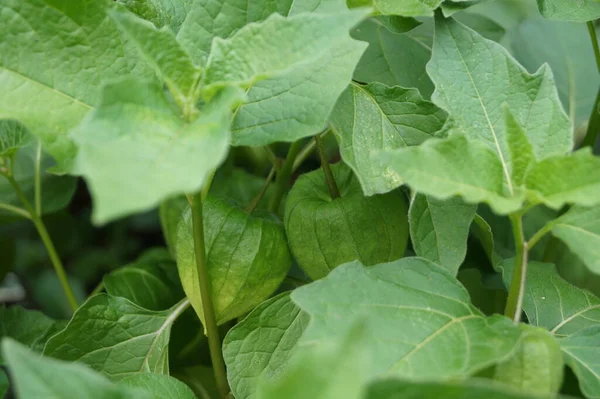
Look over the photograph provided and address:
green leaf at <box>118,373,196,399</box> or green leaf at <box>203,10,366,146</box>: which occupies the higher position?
green leaf at <box>203,10,366,146</box>

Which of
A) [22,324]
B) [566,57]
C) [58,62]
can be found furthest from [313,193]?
[566,57]

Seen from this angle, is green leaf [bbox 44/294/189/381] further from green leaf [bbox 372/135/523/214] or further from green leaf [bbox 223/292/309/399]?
green leaf [bbox 372/135/523/214]

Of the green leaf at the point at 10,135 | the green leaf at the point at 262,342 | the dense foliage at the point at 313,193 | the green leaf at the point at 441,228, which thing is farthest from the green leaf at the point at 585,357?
the green leaf at the point at 10,135

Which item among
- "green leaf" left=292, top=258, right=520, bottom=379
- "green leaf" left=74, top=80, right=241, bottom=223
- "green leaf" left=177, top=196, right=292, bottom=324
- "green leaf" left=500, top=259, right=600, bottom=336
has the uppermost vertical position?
"green leaf" left=74, top=80, right=241, bottom=223

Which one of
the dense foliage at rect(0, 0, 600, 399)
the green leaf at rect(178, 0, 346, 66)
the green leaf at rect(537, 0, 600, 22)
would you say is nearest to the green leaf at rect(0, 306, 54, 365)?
the dense foliage at rect(0, 0, 600, 399)

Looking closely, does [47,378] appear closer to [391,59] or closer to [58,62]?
[58,62]

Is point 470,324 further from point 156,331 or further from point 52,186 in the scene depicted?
point 52,186
